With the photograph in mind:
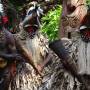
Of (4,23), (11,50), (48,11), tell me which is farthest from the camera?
(48,11)

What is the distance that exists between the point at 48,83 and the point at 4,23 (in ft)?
4.05

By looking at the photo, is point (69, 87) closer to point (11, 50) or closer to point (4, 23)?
point (11, 50)

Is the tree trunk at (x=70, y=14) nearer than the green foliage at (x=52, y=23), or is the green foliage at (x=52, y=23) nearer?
the tree trunk at (x=70, y=14)

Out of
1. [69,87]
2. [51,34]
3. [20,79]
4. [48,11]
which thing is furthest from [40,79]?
[48,11]

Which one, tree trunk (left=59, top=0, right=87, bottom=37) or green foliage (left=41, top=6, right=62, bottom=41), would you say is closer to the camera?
tree trunk (left=59, top=0, right=87, bottom=37)

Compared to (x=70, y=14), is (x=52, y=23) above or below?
below

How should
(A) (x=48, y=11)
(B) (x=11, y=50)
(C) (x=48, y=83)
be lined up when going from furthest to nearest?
1. (A) (x=48, y=11)
2. (B) (x=11, y=50)
3. (C) (x=48, y=83)

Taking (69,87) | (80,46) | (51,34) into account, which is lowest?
(51,34)

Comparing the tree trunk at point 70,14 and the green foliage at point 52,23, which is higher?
the tree trunk at point 70,14

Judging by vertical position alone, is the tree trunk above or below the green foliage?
above

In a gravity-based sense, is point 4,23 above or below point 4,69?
above

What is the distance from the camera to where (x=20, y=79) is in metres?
6.39

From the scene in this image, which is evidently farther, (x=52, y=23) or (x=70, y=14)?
(x=52, y=23)

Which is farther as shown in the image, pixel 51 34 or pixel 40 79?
pixel 51 34
